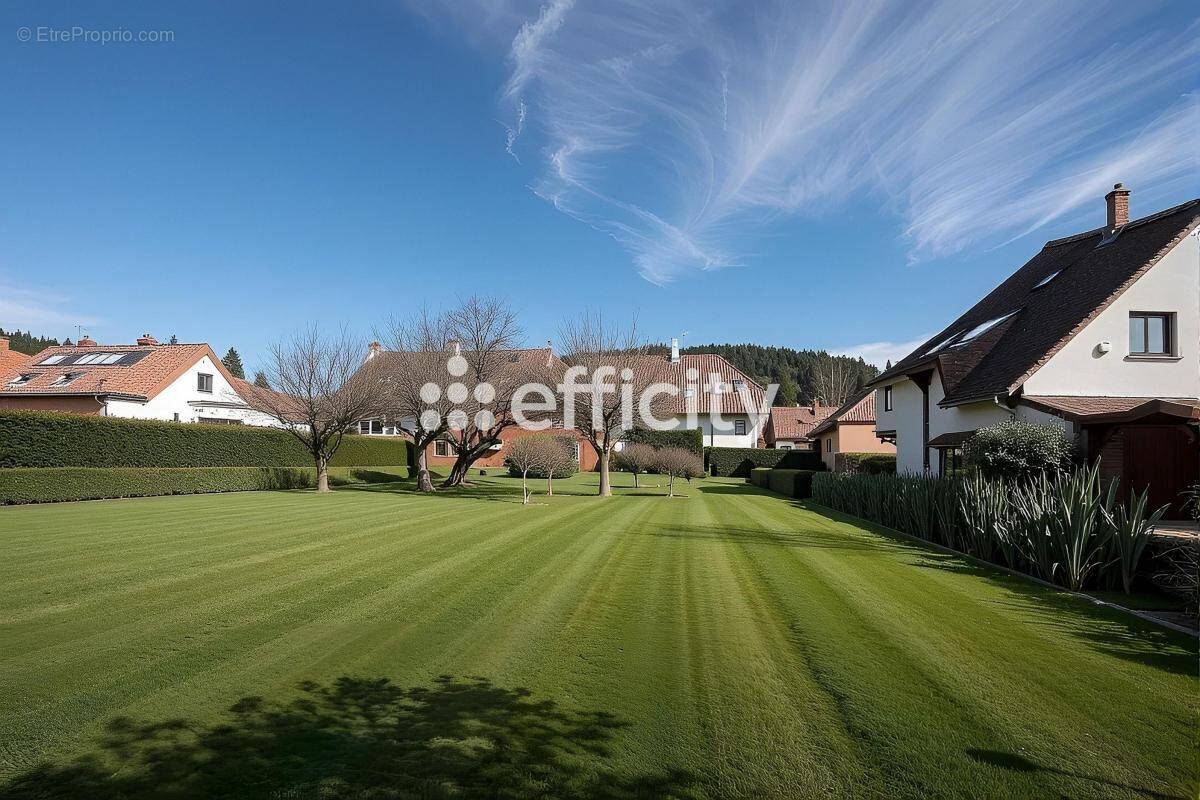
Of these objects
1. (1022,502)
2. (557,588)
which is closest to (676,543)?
(557,588)

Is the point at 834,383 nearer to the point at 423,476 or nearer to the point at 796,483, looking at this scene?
the point at 796,483

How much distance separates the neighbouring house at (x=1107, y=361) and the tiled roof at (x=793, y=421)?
27.7 m

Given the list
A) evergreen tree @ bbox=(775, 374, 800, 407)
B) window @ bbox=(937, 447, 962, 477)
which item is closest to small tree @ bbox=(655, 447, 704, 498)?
window @ bbox=(937, 447, 962, 477)

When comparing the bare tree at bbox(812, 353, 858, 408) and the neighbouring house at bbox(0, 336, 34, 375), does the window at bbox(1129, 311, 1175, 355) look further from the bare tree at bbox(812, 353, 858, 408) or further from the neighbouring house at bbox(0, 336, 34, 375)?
the bare tree at bbox(812, 353, 858, 408)

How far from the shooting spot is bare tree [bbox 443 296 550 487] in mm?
24453

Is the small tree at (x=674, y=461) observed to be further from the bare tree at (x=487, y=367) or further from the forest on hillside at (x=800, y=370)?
the forest on hillside at (x=800, y=370)

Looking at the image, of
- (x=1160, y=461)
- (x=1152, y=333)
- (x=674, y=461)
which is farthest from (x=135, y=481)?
(x=1152, y=333)

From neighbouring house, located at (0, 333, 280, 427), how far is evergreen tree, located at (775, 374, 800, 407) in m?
64.5

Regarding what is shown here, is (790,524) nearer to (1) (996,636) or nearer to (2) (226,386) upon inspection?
(1) (996,636)

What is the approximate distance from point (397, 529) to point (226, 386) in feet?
92.7

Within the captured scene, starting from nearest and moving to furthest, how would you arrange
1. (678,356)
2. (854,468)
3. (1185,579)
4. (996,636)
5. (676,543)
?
(996,636), (1185,579), (676,543), (854,468), (678,356)

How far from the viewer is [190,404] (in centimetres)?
3128

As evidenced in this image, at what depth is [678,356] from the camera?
49.4 meters

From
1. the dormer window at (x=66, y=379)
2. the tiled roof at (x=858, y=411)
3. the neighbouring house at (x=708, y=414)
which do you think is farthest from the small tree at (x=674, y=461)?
the dormer window at (x=66, y=379)
